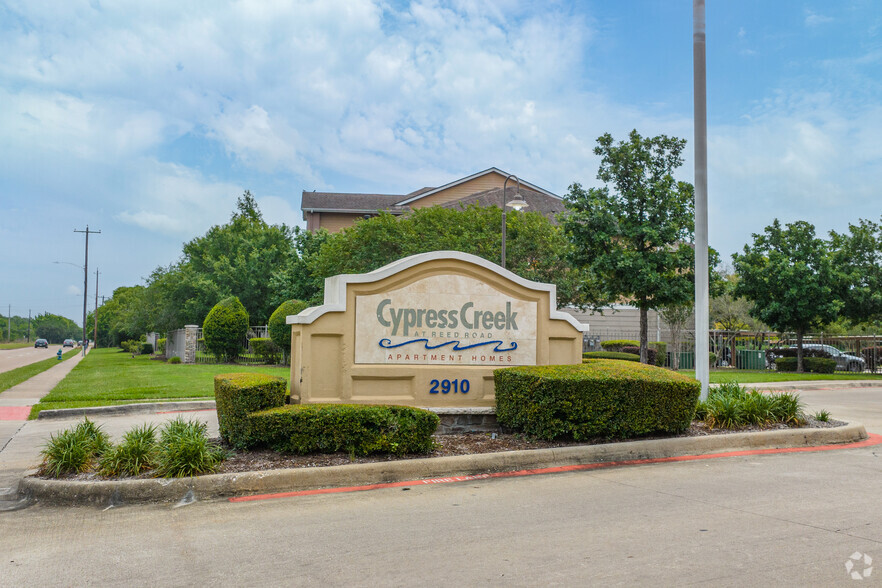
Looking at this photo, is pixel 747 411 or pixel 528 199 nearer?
pixel 747 411

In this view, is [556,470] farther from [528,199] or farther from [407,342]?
[528,199]

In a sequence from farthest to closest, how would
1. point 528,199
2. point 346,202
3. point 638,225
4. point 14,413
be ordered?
point 346,202, point 528,199, point 638,225, point 14,413

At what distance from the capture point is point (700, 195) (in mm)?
10969

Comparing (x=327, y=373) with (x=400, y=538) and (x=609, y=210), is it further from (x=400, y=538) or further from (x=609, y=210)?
(x=609, y=210)

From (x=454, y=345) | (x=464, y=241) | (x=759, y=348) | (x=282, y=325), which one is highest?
(x=464, y=241)

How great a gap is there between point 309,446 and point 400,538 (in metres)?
2.66

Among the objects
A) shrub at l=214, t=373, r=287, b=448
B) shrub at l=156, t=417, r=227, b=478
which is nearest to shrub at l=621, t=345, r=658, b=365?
shrub at l=214, t=373, r=287, b=448

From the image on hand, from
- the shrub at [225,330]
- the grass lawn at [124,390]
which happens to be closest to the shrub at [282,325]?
the shrub at [225,330]

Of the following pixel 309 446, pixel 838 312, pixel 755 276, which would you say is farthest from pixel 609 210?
pixel 309 446

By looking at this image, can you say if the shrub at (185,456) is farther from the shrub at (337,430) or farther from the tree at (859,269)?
the tree at (859,269)

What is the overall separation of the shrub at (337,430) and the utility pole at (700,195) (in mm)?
5426

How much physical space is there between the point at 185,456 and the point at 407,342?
366 cm

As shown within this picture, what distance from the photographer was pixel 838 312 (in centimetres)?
2780

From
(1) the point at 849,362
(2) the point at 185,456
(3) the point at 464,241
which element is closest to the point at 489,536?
(2) the point at 185,456
